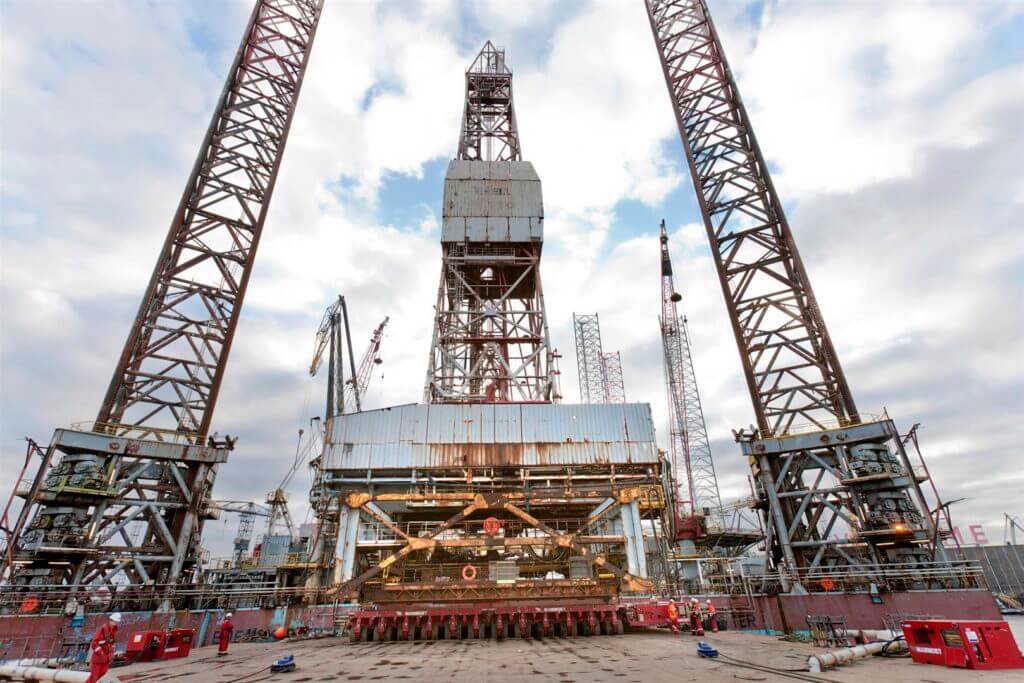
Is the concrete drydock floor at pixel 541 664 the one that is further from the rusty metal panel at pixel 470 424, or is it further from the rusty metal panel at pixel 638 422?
the rusty metal panel at pixel 638 422

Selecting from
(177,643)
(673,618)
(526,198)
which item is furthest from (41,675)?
(526,198)

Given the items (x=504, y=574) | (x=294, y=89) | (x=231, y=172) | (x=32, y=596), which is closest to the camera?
(x=32, y=596)

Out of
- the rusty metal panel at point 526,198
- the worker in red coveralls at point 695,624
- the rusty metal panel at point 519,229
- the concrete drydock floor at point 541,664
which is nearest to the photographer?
the concrete drydock floor at point 541,664

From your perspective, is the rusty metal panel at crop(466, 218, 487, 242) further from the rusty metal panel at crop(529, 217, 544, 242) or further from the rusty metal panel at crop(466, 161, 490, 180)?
the rusty metal panel at crop(466, 161, 490, 180)

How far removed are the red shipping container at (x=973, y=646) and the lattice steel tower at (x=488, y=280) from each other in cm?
2534

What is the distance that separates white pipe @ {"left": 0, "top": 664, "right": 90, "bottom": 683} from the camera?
431 inches

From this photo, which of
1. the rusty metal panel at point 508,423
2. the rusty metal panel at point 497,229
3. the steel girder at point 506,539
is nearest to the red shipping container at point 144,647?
the steel girder at point 506,539

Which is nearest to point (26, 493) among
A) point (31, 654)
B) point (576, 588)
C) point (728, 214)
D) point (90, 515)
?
point (90, 515)

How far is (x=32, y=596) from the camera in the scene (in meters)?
21.5

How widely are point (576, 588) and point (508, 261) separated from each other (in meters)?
27.4

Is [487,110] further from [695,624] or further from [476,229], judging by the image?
[695,624]

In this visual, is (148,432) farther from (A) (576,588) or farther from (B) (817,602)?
(B) (817,602)

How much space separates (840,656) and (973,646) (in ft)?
8.96

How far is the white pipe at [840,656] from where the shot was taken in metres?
11.4
